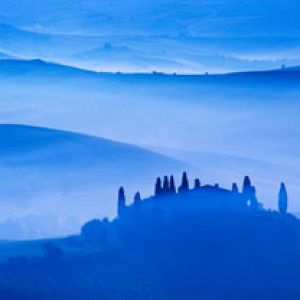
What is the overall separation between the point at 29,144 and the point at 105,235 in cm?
136

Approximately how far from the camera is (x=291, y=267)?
4.76 metres

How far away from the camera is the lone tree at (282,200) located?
16.4 feet

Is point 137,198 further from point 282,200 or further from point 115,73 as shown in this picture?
point 115,73

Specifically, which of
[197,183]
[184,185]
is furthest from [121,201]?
[197,183]

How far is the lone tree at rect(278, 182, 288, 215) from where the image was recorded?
501 centimetres

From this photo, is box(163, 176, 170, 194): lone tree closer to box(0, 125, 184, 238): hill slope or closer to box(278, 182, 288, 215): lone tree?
box(0, 125, 184, 238): hill slope

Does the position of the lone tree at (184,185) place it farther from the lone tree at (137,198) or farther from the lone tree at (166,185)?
the lone tree at (137,198)

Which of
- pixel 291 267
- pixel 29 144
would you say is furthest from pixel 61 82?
pixel 291 267

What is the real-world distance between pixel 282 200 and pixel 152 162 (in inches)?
40.5

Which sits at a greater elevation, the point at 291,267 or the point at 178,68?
the point at 178,68

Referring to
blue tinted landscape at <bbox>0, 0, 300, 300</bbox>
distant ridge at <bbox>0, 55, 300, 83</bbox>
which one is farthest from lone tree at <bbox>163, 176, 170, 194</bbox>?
distant ridge at <bbox>0, 55, 300, 83</bbox>

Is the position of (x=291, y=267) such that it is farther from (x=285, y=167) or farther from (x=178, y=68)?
(x=178, y=68)

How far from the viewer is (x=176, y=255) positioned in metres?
4.76

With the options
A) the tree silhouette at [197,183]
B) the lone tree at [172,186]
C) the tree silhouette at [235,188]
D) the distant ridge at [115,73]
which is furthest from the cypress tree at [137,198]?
the distant ridge at [115,73]
